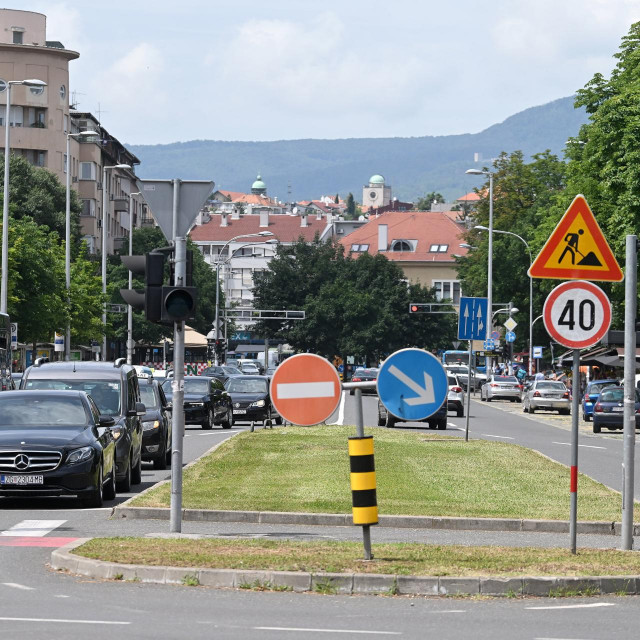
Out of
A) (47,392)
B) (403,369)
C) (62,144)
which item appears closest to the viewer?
(403,369)

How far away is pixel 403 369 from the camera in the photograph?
12.8 metres

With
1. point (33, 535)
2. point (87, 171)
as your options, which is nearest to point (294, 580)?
point (33, 535)

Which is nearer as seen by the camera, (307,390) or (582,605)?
(582,605)

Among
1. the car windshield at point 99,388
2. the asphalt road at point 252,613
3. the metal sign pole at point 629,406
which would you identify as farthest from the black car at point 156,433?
the metal sign pole at point 629,406

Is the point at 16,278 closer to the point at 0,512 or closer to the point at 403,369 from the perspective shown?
the point at 0,512

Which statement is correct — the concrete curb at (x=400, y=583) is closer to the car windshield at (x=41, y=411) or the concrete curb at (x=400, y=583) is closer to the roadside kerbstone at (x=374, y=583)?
the roadside kerbstone at (x=374, y=583)

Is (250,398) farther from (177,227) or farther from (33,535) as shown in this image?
(177,227)

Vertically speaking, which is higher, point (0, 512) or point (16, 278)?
point (16, 278)

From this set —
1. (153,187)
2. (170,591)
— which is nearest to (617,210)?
(153,187)

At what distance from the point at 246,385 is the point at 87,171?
73519 millimetres

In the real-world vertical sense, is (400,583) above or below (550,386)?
above

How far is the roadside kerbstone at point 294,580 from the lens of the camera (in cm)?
1170

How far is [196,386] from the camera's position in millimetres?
44625

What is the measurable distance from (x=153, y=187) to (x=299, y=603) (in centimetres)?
597
